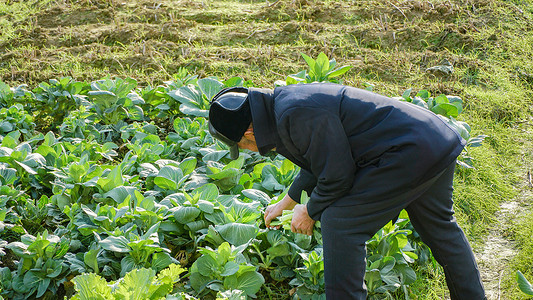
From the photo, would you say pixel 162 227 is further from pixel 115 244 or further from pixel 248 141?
pixel 248 141

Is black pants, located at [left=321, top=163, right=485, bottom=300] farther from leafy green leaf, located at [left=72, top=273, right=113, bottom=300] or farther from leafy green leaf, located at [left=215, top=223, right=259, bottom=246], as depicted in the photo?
leafy green leaf, located at [left=72, top=273, right=113, bottom=300]

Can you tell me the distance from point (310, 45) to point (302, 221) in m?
3.47

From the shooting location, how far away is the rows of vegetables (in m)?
2.89

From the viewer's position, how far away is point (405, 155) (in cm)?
229

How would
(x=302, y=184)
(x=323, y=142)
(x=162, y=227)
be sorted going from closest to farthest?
(x=323, y=142)
(x=302, y=184)
(x=162, y=227)

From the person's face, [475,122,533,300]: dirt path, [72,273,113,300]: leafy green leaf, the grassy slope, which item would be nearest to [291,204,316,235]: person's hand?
the person's face

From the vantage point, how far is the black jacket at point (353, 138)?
2.28m

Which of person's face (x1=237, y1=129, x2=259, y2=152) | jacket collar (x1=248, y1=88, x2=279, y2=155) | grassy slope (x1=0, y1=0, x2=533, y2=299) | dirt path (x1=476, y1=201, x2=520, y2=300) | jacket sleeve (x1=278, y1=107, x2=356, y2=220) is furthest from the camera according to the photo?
grassy slope (x1=0, y1=0, x2=533, y2=299)

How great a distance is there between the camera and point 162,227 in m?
3.22

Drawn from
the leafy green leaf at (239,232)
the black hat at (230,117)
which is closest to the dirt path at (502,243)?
the leafy green leaf at (239,232)

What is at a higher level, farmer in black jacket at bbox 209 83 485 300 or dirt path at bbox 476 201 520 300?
farmer in black jacket at bbox 209 83 485 300

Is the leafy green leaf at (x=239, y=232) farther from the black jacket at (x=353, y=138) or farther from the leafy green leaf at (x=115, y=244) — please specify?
the black jacket at (x=353, y=138)

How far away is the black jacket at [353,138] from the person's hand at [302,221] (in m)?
0.18

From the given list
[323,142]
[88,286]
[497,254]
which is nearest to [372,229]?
[323,142]
